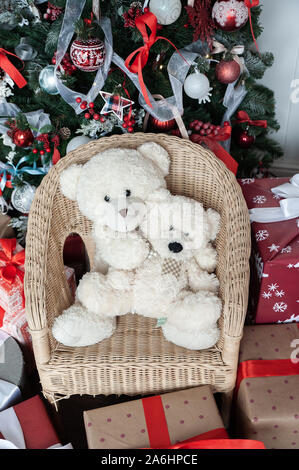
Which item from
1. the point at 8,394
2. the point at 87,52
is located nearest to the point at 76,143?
the point at 87,52

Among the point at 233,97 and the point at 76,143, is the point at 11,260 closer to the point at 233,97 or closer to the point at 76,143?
the point at 76,143

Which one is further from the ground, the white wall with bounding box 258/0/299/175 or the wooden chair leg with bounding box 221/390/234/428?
the white wall with bounding box 258/0/299/175

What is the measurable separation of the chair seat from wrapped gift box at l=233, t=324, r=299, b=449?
0.34 ft

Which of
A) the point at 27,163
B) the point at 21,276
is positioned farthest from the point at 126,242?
the point at 27,163

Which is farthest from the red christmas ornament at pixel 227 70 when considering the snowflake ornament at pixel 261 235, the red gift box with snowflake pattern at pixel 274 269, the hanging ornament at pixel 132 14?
the snowflake ornament at pixel 261 235

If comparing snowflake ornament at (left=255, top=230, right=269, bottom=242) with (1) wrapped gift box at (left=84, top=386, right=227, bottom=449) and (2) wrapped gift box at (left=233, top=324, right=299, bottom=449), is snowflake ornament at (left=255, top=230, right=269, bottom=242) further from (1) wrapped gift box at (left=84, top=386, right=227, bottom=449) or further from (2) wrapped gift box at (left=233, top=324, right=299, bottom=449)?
(1) wrapped gift box at (left=84, top=386, right=227, bottom=449)

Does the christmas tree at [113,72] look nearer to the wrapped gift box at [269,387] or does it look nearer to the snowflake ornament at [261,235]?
the snowflake ornament at [261,235]

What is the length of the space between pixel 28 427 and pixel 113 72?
3.98 feet

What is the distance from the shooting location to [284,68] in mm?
2057

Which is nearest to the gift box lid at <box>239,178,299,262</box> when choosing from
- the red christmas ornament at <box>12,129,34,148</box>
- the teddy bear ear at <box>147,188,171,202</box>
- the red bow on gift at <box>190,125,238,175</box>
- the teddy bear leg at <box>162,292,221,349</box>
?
the red bow on gift at <box>190,125,238,175</box>

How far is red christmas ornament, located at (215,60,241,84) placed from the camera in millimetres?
1472

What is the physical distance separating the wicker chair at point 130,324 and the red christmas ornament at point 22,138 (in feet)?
0.94

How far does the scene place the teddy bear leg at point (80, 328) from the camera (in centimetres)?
122

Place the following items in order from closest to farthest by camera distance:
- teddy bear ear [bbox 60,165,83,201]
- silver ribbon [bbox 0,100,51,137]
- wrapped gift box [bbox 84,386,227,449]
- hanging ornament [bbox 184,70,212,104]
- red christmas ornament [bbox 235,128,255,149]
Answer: wrapped gift box [bbox 84,386,227,449] < teddy bear ear [bbox 60,165,83,201] < hanging ornament [bbox 184,70,212,104] < silver ribbon [bbox 0,100,51,137] < red christmas ornament [bbox 235,128,255,149]
